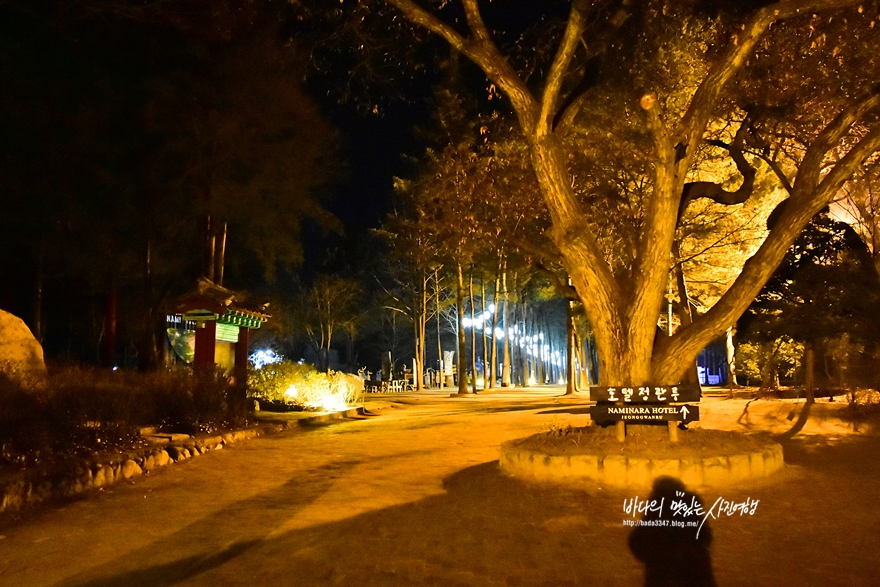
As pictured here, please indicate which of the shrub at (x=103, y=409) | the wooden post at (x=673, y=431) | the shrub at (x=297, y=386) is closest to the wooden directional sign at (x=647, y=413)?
the wooden post at (x=673, y=431)

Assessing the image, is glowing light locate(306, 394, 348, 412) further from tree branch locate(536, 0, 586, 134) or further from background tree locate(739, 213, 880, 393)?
tree branch locate(536, 0, 586, 134)

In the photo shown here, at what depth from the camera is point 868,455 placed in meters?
11.4

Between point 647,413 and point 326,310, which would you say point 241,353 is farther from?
point 326,310

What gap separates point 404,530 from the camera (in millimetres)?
7289

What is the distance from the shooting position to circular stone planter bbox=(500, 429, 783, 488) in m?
8.68

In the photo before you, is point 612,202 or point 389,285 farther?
point 389,285

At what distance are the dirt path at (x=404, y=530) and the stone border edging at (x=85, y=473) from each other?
0.26 m

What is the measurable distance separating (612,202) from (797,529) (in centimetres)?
1189

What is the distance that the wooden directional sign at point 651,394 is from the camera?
936cm

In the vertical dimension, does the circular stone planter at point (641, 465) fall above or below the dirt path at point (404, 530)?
above

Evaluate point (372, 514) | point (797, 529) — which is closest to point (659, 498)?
point (797, 529)

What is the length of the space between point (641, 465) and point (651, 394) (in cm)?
105

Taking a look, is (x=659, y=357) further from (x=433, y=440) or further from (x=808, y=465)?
(x=433, y=440)

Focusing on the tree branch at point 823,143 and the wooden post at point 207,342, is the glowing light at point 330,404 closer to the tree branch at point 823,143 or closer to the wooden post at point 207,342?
the wooden post at point 207,342
